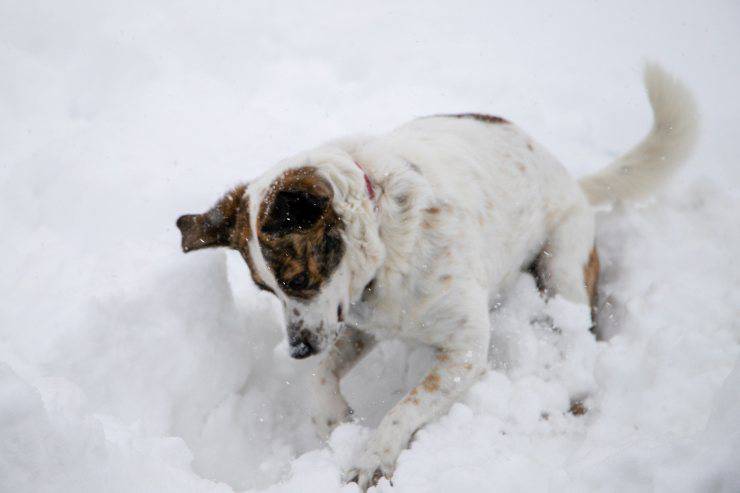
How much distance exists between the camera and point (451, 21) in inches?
277

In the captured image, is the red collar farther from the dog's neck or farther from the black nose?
the black nose

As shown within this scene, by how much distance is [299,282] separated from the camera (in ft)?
8.46

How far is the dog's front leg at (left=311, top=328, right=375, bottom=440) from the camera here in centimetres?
300

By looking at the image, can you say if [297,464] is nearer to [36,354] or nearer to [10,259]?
[36,354]

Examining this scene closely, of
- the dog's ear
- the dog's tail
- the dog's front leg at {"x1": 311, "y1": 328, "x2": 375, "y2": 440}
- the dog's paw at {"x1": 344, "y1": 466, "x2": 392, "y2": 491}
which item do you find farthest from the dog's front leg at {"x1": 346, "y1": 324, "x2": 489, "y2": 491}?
the dog's tail

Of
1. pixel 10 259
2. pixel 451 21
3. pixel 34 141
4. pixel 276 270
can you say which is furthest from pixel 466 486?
pixel 451 21

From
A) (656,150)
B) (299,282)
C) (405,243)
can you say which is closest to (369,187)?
(405,243)

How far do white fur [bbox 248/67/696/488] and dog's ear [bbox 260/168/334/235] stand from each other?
0.36ft

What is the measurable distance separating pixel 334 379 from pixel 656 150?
2.67m

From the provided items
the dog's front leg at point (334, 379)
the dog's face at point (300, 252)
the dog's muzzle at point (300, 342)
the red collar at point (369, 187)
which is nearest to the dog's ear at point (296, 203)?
the dog's face at point (300, 252)

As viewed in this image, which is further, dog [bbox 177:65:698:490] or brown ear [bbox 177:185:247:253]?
brown ear [bbox 177:185:247:253]

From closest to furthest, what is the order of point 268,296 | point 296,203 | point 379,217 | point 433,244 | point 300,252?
point 296,203
point 300,252
point 379,217
point 433,244
point 268,296

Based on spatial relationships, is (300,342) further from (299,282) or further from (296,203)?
(296,203)

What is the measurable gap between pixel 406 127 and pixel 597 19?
14.7 ft
